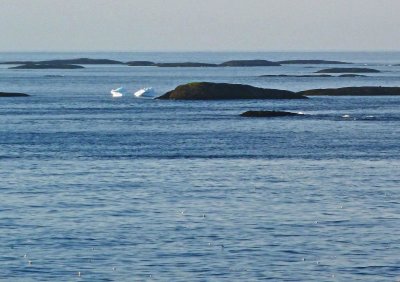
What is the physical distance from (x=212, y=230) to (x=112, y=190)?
11.2 meters

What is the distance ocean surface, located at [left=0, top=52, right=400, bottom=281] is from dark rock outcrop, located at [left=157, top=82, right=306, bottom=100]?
39.5 meters

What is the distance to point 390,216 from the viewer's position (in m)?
40.5

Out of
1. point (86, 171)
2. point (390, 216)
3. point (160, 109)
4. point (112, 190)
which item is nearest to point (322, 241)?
point (390, 216)

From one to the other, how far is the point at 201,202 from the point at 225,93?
88.7m

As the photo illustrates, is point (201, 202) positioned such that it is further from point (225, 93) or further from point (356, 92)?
point (356, 92)

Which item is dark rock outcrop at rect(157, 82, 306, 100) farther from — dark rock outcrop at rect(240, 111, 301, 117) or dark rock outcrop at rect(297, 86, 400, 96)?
dark rock outcrop at rect(240, 111, 301, 117)

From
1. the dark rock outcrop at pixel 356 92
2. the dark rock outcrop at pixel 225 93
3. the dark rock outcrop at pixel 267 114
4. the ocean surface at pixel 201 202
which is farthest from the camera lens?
the dark rock outcrop at pixel 356 92

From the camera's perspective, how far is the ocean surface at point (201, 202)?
106 ft

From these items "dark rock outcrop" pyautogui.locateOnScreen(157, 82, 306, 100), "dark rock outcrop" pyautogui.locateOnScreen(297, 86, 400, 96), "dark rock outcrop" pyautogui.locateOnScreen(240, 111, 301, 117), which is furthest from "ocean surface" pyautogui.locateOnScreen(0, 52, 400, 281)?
"dark rock outcrop" pyautogui.locateOnScreen(297, 86, 400, 96)

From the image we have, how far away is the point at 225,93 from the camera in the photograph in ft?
436

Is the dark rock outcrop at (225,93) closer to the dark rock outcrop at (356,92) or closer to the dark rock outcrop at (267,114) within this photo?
the dark rock outcrop at (356,92)

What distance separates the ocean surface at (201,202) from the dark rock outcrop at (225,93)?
3947 cm

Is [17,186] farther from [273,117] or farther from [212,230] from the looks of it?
[273,117]

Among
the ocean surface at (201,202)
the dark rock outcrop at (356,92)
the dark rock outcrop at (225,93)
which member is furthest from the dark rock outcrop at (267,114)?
the dark rock outcrop at (356,92)
